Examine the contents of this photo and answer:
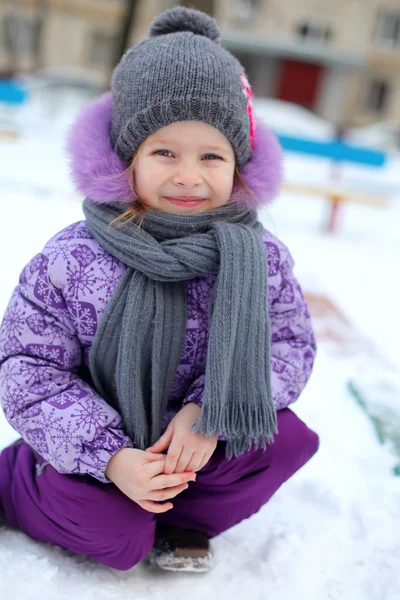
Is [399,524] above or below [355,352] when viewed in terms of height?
above

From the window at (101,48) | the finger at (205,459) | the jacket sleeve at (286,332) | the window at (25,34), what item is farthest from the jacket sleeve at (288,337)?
the window at (101,48)

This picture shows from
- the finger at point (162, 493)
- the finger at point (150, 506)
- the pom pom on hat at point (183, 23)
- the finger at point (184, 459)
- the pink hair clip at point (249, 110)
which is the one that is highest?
the pom pom on hat at point (183, 23)

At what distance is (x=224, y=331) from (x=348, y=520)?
2.57 feet

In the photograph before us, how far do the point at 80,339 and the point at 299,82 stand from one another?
19.0m

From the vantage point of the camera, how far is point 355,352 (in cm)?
284

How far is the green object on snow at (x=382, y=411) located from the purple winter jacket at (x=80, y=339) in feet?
2.66

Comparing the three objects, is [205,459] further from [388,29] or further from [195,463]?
[388,29]

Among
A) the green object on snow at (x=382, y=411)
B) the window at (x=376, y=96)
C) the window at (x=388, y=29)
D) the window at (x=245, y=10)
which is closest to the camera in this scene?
the green object on snow at (x=382, y=411)

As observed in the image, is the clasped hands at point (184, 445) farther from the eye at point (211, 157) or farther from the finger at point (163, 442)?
the eye at point (211, 157)

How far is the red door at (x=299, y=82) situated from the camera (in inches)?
728

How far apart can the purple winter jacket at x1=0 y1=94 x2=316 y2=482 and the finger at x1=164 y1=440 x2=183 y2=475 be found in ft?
0.32

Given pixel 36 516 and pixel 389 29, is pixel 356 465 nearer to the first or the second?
pixel 36 516

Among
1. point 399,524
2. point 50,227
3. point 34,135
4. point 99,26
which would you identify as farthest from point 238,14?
point 399,524

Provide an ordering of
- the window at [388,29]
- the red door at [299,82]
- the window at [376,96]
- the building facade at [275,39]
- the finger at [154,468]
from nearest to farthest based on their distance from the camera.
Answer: the finger at [154,468] < the building facade at [275,39] < the window at [388,29] < the red door at [299,82] < the window at [376,96]
